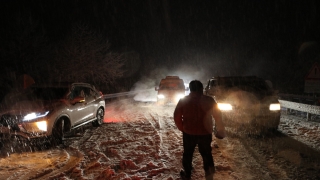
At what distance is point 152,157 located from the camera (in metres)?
5.61

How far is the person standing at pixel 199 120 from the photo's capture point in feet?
12.6

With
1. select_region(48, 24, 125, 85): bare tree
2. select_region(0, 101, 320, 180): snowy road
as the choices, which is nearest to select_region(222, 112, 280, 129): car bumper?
select_region(0, 101, 320, 180): snowy road

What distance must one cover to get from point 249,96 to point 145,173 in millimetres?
4467

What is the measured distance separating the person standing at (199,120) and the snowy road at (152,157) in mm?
842

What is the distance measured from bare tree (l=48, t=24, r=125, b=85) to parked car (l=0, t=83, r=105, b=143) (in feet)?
53.4

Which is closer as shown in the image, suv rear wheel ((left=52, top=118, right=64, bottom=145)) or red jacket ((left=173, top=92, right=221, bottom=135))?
red jacket ((left=173, top=92, right=221, bottom=135))

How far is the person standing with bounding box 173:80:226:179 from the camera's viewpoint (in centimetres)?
385

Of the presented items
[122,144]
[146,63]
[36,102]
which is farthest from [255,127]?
[146,63]

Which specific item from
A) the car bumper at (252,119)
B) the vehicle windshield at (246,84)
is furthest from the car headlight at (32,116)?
the vehicle windshield at (246,84)

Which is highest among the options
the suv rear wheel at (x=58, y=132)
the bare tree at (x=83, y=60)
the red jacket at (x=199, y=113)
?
the bare tree at (x=83, y=60)

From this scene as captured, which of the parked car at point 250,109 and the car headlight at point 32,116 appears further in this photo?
the parked car at point 250,109

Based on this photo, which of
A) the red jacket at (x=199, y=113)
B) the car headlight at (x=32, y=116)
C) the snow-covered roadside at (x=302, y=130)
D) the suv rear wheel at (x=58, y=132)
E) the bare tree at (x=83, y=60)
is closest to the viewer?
the red jacket at (x=199, y=113)

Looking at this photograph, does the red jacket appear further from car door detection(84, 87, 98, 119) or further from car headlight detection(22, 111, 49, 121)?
car door detection(84, 87, 98, 119)

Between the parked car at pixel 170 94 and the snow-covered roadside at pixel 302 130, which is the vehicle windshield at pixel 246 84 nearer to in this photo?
the snow-covered roadside at pixel 302 130
